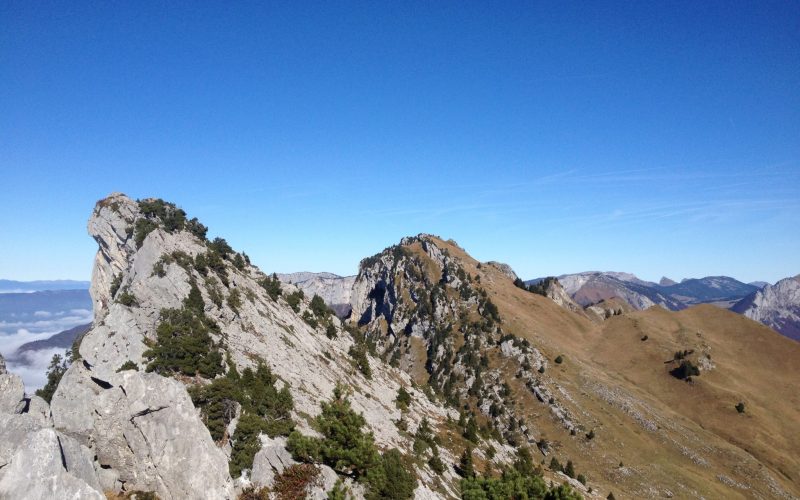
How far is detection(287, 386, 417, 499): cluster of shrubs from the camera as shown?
32969 millimetres

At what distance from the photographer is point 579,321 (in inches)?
7564

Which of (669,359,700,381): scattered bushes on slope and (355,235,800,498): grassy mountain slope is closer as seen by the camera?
(355,235,800,498): grassy mountain slope

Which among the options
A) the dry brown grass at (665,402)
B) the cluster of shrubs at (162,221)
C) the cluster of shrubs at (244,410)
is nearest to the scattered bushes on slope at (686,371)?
the dry brown grass at (665,402)

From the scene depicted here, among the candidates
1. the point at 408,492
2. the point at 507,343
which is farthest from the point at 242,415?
the point at 507,343

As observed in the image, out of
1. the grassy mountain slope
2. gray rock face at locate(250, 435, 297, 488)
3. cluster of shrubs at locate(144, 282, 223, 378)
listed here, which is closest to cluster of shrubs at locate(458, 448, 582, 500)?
gray rock face at locate(250, 435, 297, 488)

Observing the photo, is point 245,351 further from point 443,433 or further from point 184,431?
point 443,433

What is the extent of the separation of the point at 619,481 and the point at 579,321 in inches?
4365

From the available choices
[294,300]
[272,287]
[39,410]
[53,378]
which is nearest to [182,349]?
[39,410]

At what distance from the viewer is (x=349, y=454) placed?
33.5 meters

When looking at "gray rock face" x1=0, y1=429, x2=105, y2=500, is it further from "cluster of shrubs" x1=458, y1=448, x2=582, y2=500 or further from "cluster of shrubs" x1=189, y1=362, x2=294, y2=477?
"cluster of shrubs" x1=458, y1=448, x2=582, y2=500

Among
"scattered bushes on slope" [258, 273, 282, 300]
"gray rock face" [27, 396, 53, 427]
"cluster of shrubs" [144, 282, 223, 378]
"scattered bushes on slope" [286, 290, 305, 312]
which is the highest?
"scattered bushes on slope" [258, 273, 282, 300]

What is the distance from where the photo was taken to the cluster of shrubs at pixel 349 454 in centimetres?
3297

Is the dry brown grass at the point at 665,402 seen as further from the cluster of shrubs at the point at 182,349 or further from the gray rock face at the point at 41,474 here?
the gray rock face at the point at 41,474

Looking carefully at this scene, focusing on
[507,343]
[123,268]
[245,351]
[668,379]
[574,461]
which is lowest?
[574,461]
